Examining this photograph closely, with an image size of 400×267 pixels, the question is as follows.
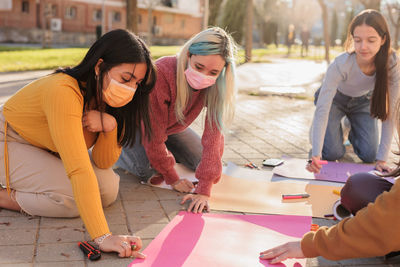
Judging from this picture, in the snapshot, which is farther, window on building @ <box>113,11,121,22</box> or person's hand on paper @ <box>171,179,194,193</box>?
window on building @ <box>113,11,121,22</box>

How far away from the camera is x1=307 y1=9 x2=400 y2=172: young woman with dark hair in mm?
3836

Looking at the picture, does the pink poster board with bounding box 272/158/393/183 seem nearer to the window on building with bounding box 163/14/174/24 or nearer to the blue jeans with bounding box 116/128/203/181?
the blue jeans with bounding box 116/128/203/181

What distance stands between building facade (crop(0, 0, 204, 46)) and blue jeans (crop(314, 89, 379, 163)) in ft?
55.2

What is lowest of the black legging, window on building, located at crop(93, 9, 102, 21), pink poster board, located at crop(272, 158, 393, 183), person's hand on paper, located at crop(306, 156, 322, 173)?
pink poster board, located at crop(272, 158, 393, 183)

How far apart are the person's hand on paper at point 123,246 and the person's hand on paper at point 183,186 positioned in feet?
3.36

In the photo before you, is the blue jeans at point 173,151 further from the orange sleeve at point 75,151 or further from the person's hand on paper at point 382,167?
the person's hand on paper at point 382,167

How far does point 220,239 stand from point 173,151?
1.41 metres

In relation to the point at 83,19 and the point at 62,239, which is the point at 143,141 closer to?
the point at 62,239

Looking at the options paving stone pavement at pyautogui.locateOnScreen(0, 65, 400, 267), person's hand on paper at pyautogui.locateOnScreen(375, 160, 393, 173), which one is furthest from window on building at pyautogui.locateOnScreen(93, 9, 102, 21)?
person's hand on paper at pyautogui.locateOnScreen(375, 160, 393, 173)

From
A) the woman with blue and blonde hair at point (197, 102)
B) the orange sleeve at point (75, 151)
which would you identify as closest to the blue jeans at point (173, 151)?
the woman with blue and blonde hair at point (197, 102)

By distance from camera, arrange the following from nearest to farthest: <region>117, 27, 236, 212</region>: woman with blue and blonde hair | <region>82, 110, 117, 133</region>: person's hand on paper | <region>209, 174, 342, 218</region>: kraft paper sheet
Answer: <region>82, 110, 117, 133</region>: person's hand on paper, <region>117, 27, 236, 212</region>: woman with blue and blonde hair, <region>209, 174, 342, 218</region>: kraft paper sheet

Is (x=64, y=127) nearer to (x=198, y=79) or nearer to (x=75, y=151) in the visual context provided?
(x=75, y=151)

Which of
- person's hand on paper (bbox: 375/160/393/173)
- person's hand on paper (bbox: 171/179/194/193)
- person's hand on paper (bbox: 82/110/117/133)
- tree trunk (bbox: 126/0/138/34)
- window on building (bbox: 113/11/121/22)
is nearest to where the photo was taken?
person's hand on paper (bbox: 82/110/117/133)

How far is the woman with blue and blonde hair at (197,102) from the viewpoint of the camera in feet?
9.70
